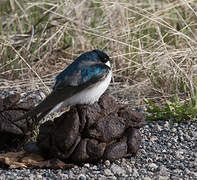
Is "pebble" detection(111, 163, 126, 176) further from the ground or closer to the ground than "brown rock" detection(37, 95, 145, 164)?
closer to the ground

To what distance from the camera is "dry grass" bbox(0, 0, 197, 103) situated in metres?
5.30

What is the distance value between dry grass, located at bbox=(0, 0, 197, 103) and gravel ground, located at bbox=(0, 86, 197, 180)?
89 centimetres

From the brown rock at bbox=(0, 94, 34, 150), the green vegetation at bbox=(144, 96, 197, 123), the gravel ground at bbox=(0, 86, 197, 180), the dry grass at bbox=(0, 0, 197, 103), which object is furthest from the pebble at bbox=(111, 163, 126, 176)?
the dry grass at bbox=(0, 0, 197, 103)

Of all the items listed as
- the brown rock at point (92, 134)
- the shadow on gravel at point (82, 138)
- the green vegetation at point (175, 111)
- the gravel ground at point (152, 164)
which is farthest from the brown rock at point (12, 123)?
the green vegetation at point (175, 111)

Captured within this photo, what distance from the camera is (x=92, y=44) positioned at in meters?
6.39

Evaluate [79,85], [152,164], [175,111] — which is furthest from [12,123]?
[175,111]

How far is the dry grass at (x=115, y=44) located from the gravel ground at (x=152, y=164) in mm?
894

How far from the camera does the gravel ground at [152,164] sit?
3.44 meters

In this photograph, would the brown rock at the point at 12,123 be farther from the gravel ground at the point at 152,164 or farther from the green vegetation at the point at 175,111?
the green vegetation at the point at 175,111

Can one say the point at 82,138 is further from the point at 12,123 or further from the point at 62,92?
the point at 12,123

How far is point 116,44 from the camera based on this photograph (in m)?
5.80

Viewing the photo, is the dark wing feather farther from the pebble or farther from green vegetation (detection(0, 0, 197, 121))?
green vegetation (detection(0, 0, 197, 121))

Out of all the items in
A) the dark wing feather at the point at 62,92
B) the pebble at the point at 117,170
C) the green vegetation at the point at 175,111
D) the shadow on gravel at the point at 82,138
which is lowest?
the green vegetation at the point at 175,111

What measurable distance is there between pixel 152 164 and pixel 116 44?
2.39m
